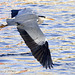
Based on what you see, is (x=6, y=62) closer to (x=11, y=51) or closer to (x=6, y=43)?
(x=11, y=51)

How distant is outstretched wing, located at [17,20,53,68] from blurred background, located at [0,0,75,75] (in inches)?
35.0

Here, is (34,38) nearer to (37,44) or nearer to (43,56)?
(37,44)

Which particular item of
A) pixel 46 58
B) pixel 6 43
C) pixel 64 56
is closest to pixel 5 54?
pixel 6 43

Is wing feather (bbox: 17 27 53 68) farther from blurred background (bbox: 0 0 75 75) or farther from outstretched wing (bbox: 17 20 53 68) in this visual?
blurred background (bbox: 0 0 75 75)

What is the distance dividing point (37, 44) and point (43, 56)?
13.5 inches

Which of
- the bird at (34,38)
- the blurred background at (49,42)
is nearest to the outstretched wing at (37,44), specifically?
the bird at (34,38)

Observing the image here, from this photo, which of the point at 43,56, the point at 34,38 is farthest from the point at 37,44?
the point at 43,56

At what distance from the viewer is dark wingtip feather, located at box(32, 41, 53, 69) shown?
7.71 metres

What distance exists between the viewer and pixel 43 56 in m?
7.80

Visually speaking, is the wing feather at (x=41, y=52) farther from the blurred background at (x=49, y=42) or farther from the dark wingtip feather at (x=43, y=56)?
the blurred background at (x=49, y=42)

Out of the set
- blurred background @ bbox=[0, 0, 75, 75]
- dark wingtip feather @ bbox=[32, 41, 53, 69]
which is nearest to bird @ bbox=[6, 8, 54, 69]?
dark wingtip feather @ bbox=[32, 41, 53, 69]

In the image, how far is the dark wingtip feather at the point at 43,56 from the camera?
25.3ft

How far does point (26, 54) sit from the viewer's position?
9.88 m

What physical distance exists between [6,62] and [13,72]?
0.70 metres
